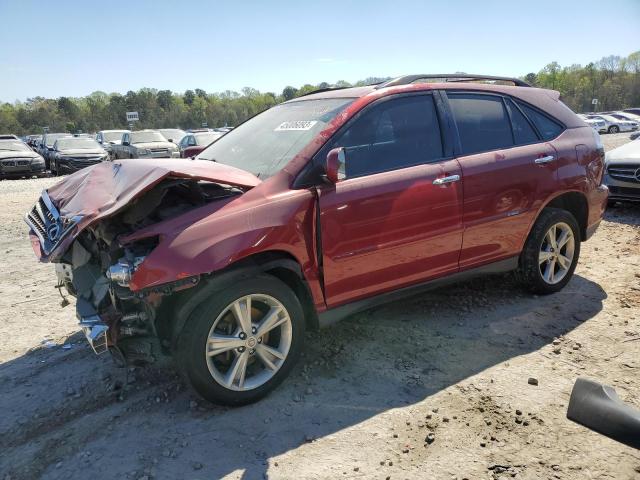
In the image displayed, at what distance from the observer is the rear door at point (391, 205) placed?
3.16 m

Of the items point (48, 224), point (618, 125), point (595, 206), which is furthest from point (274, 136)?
point (618, 125)

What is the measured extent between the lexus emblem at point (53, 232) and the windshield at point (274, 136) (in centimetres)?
127

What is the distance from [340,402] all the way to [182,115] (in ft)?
322

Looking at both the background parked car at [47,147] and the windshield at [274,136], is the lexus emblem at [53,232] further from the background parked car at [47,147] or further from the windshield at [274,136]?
the background parked car at [47,147]

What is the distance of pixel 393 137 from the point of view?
349 centimetres

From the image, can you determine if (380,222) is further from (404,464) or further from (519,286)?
(519,286)

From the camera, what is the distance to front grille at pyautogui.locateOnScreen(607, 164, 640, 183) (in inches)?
302

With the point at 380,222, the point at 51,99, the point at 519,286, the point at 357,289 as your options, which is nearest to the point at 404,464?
the point at 357,289

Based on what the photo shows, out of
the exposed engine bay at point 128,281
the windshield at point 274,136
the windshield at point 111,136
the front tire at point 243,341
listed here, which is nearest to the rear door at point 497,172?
the windshield at point 274,136

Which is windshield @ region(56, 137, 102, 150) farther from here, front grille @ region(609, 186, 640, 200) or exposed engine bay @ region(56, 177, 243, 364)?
front grille @ region(609, 186, 640, 200)

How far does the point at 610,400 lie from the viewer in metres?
1.37

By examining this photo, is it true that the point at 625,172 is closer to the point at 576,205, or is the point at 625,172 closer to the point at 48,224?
the point at 576,205

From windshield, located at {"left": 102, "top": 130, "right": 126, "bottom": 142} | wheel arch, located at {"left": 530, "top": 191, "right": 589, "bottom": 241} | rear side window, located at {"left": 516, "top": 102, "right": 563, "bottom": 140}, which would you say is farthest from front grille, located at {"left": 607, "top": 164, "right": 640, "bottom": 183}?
windshield, located at {"left": 102, "top": 130, "right": 126, "bottom": 142}

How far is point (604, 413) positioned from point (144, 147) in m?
17.7
